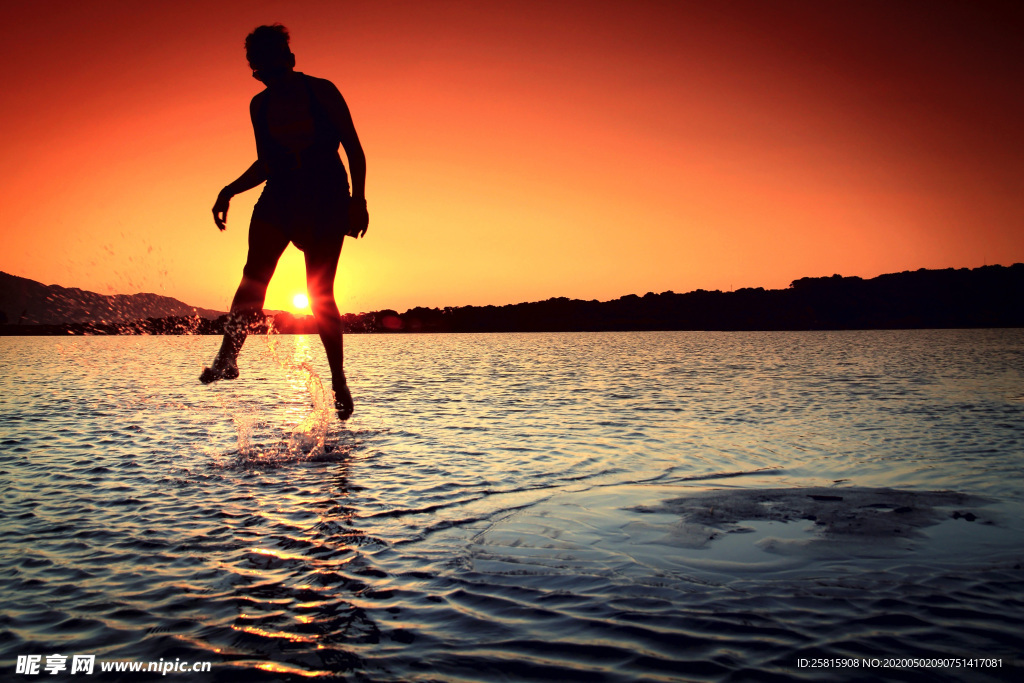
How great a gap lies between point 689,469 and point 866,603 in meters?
3.82

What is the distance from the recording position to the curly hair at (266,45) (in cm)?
539

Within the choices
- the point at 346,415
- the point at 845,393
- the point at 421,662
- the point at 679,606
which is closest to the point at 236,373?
the point at 346,415

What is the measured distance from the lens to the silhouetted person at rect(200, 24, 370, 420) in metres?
5.41

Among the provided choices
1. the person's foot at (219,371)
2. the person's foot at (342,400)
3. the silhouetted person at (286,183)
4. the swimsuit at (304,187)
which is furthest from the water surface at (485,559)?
the swimsuit at (304,187)

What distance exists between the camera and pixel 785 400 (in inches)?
591

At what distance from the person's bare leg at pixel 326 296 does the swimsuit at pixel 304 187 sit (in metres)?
0.09

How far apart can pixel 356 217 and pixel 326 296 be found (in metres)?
0.74

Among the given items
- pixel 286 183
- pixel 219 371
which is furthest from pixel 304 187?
pixel 219 371

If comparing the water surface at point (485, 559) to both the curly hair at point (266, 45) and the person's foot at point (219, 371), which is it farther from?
the curly hair at point (266, 45)

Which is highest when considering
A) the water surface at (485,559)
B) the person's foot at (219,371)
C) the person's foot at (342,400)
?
the person's foot at (219,371)

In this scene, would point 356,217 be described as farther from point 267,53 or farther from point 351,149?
point 267,53

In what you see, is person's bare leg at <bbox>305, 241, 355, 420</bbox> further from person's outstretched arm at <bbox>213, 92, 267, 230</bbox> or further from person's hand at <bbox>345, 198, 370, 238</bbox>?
person's outstretched arm at <bbox>213, 92, 267, 230</bbox>

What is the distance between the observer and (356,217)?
5.66 m

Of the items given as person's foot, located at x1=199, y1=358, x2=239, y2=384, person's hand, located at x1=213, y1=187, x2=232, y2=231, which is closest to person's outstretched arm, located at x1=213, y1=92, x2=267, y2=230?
person's hand, located at x1=213, y1=187, x2=232, y2=231
